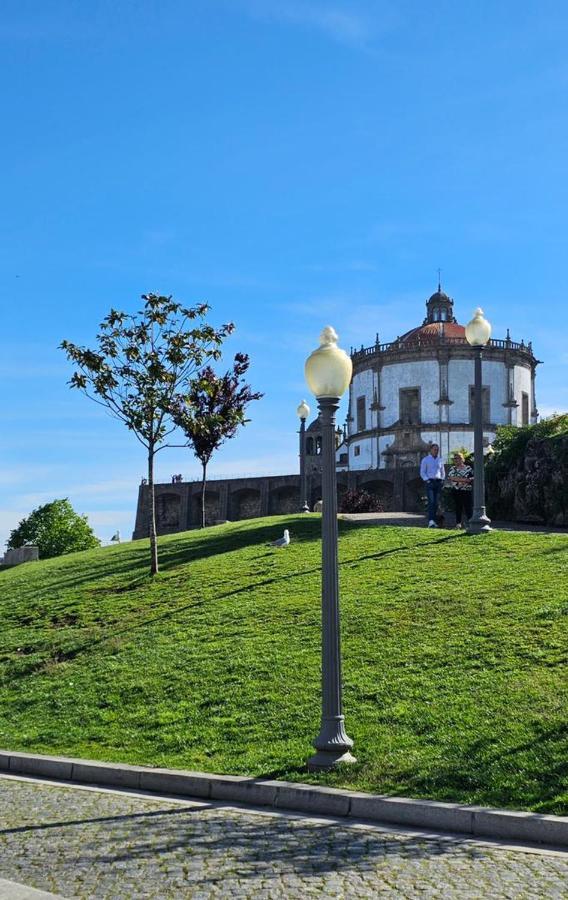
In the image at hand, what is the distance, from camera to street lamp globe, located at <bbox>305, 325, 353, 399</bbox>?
9.82 m

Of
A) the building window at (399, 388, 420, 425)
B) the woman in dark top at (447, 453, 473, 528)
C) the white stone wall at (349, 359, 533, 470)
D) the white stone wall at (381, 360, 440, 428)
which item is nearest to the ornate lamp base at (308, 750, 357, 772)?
the woman in dark top at (447, 453, 473, 528)

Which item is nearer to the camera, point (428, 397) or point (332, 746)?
point (332, 746)

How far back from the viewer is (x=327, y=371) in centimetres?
982

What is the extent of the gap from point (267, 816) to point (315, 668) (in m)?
4.15

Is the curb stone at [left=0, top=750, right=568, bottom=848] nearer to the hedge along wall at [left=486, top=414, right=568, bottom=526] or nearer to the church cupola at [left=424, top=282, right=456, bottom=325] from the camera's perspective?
the hedge along wall at [left=486, top=414, right=568, bottom=526]

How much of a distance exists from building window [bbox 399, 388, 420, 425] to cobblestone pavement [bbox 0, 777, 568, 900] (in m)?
59.1

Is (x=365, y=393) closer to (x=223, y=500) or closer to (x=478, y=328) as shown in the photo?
(x=223, y=500)

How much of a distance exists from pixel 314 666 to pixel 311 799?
3918 mm

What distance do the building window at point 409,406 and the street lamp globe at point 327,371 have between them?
5703cm

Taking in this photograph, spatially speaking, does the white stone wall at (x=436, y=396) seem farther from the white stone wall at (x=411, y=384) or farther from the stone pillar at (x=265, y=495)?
the stone pillar at (x=265, y=495)

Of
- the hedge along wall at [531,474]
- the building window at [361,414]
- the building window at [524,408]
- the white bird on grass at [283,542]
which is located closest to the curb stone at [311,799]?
the white bird on grass at [283,542]

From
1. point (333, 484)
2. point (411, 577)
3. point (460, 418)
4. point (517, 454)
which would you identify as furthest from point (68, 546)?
point (333, 484)

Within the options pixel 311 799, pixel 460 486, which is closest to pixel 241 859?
pixel 311 799

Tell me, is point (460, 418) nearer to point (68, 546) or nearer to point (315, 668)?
point (68, 546)
